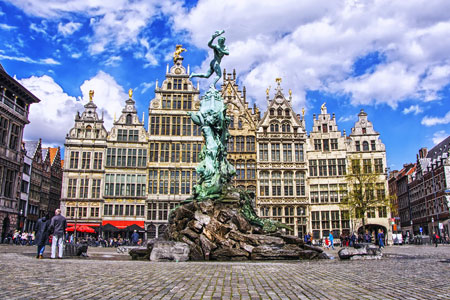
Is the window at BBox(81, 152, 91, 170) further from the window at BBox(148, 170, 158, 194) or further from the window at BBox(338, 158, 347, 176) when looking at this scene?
the window at BBox(338, 158, 347, 176)

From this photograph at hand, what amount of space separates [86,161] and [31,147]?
1472 cm

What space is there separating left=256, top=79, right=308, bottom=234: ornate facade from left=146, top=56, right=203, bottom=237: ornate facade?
334 inches

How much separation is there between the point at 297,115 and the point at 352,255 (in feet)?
119

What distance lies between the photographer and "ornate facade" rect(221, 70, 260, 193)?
47.3 metres

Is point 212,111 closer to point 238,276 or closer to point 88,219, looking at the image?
point 238,276

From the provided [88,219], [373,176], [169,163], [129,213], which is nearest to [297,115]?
[373,176]

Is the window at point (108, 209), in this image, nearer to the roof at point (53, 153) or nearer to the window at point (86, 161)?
the window at point (86, 161)

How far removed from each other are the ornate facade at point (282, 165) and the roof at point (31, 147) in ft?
106

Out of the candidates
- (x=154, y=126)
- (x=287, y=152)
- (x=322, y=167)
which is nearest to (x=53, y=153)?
(x=154, y=126)

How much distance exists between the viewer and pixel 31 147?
183 feet

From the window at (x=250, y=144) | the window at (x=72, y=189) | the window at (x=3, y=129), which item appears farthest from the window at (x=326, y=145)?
the window at (x=3, y=129)

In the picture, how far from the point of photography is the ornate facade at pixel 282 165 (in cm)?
4666

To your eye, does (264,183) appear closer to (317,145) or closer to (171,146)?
(317,145)

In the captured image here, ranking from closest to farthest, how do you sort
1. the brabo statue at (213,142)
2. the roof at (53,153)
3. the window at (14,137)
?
the brabo statue at (213,142)
the window at (14,137)
the roof at (53,153)
